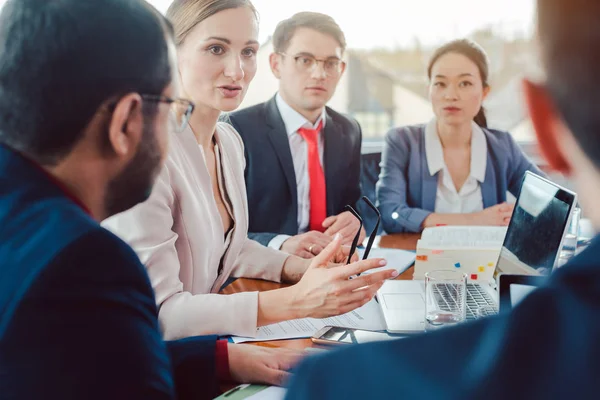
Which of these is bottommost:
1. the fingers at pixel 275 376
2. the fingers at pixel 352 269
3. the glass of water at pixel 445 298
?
the fingers at pixel 275 376

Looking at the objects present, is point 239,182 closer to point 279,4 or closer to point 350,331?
point 350,331

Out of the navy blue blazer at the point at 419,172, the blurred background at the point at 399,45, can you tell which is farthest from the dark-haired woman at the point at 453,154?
the blurred background at the point at 399,45

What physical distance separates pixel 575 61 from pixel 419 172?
7.88 feet

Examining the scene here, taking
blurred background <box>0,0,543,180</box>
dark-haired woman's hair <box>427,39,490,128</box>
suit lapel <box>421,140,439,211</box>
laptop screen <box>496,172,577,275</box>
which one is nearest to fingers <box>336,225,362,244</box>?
suit lapel <box>421,140,439,211</box>

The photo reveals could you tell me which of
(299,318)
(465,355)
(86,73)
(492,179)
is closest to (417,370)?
(465,355)

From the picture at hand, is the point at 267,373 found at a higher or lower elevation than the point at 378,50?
lower

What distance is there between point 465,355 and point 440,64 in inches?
101

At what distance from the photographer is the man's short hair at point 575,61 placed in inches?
16.1

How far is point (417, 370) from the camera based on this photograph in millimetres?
418

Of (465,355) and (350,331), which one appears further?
(350,331)

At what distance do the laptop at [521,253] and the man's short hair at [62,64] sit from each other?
0.88 metres

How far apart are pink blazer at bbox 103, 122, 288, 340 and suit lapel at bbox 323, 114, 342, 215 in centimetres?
89

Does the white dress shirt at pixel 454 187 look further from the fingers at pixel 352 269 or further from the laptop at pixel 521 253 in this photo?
the fingers at pixel 352 269

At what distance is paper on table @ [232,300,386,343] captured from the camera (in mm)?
1399
